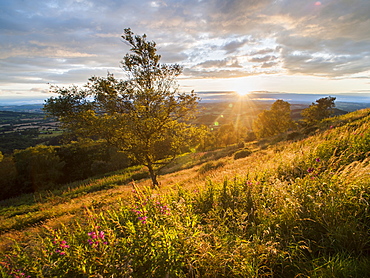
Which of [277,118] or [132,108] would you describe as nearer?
[132,108]

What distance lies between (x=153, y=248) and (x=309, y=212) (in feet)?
9.90

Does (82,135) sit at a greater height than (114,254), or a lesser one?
greater

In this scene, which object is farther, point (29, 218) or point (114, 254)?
point (29, 218)

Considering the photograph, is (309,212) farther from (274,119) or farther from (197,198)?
(274,119)

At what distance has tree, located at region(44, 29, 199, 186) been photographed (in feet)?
34.9

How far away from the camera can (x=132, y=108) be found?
1142cm

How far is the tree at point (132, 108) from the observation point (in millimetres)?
10641

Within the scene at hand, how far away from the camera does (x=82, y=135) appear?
36.7ft

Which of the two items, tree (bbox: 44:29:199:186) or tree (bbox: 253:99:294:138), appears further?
tree (bbox: 253:99:294:138)

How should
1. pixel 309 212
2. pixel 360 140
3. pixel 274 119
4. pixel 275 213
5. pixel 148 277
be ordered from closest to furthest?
pixel 148 277, pixel 309 212, pixel 275 213, pixel 360 140, pixel 274 119

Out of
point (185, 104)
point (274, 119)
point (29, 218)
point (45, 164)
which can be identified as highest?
point (185, 104)

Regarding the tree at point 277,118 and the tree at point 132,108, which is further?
the tree at point 277,118

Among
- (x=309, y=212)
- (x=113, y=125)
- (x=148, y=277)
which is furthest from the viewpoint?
(x=113, y=125)

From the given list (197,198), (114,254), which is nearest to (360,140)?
(197,198)
